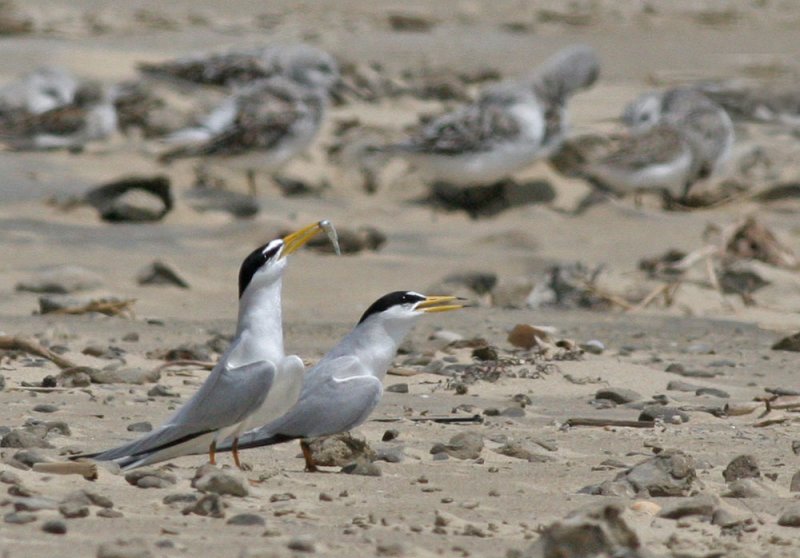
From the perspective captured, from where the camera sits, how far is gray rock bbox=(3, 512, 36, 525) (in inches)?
161

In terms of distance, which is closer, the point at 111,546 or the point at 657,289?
the point at 111,546

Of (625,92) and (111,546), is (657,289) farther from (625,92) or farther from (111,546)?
(625,92)

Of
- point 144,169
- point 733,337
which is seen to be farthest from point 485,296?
point 144,169

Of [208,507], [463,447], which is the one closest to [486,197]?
[463,447]

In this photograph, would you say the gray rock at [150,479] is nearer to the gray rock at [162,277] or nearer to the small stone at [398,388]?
the small stone at [398,388]

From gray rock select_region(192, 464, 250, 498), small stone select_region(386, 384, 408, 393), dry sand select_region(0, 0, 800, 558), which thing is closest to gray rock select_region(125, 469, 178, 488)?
dry sand select_region(0, 0, 800, 558)

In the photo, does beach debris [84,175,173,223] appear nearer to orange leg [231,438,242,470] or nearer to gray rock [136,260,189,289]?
gray rock [136,260,189,289]

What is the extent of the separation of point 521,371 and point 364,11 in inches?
730

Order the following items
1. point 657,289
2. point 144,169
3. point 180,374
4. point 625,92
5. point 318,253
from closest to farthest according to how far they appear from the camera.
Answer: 1. point 180,374
2. point 657,289
3. point 318,253
4. point 144,169
5. point 625,92

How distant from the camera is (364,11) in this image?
81.5ft

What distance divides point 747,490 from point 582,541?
1182 millimetres

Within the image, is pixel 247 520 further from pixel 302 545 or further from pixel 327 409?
pixel 327 409

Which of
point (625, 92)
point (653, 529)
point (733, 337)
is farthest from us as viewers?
point (625, 92)

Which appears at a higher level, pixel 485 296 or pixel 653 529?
pixel 653 529
